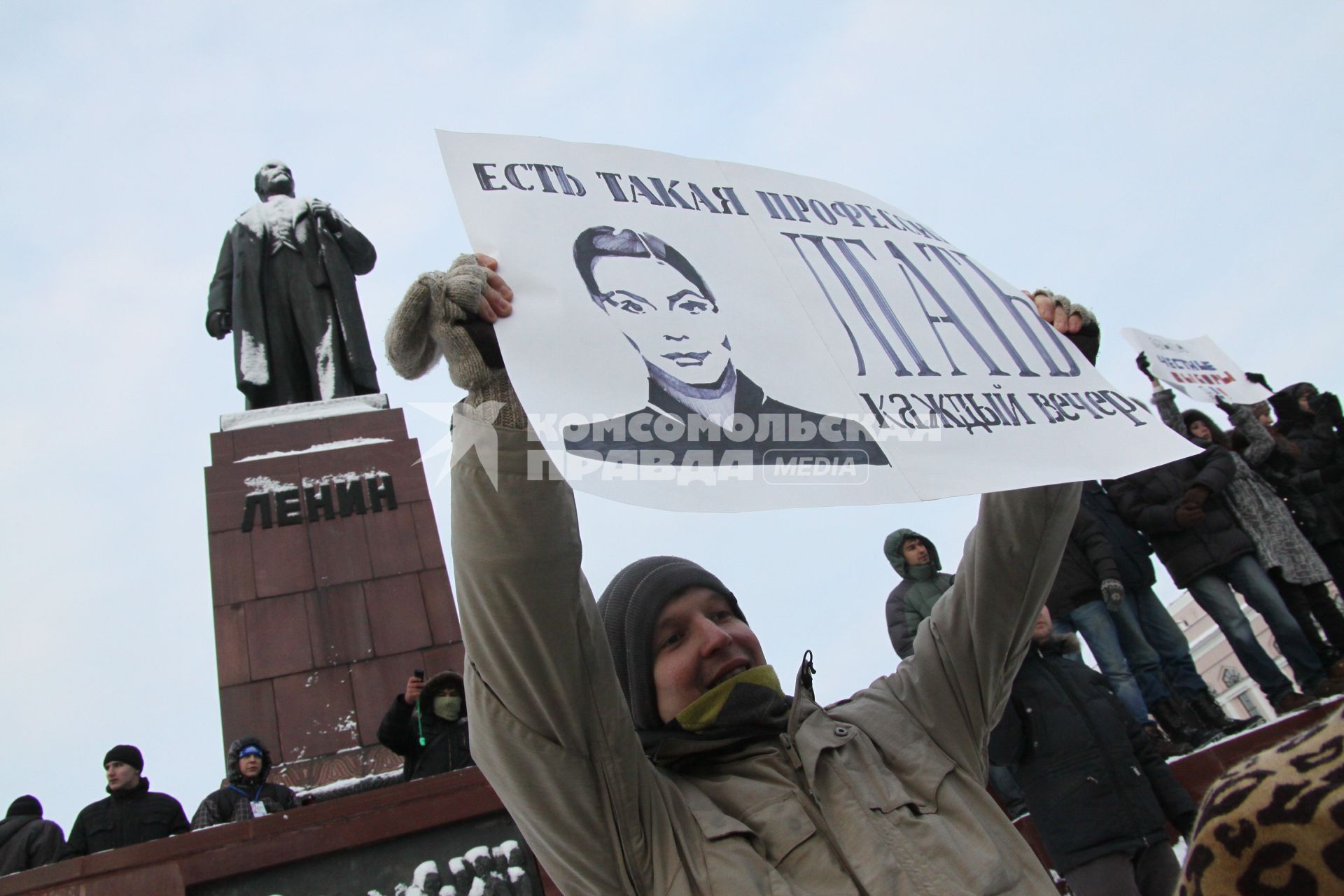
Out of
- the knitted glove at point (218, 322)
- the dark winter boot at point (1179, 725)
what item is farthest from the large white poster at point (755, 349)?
the knitted glove at point (218, 322)

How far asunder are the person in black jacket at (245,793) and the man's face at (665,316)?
3.60 metres

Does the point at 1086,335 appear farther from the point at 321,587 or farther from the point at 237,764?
the point at 321,587

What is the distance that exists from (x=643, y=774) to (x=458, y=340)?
0.79m

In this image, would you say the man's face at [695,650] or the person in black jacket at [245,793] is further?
the person in black jacket at [245,793]

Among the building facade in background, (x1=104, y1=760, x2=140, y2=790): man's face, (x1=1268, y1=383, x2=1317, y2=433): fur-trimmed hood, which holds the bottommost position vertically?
(x1=104, y1=760, x2=140, y2=790): man's face

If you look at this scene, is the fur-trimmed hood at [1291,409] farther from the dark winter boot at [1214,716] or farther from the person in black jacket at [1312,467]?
the dark winter boot at [1214,716]

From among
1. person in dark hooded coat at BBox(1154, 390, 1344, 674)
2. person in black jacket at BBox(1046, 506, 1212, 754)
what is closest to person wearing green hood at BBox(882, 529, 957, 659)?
person in black jacket at BBox(1046, 506, 1212, 754)

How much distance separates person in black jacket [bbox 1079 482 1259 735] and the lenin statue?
217 inches

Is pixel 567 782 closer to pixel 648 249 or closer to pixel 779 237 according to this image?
pixel 648 249

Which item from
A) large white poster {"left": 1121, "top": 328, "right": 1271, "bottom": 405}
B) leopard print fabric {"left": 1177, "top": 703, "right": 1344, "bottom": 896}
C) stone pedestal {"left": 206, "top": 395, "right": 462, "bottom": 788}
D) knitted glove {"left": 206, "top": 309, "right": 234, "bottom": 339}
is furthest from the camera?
knitted glove {"left": 206, "top": 309, "right": 234, "bottom": 339}

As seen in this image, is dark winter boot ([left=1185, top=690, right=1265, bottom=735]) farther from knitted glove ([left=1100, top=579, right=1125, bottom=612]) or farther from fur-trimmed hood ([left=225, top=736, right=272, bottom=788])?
fur-trimmed hood ([left=225, top=736, right=272, bottom=788])

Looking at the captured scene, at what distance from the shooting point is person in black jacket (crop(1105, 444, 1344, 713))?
5727 mm

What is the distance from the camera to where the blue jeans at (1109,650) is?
17.5 feet

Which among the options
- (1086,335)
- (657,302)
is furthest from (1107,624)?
(657,302)
